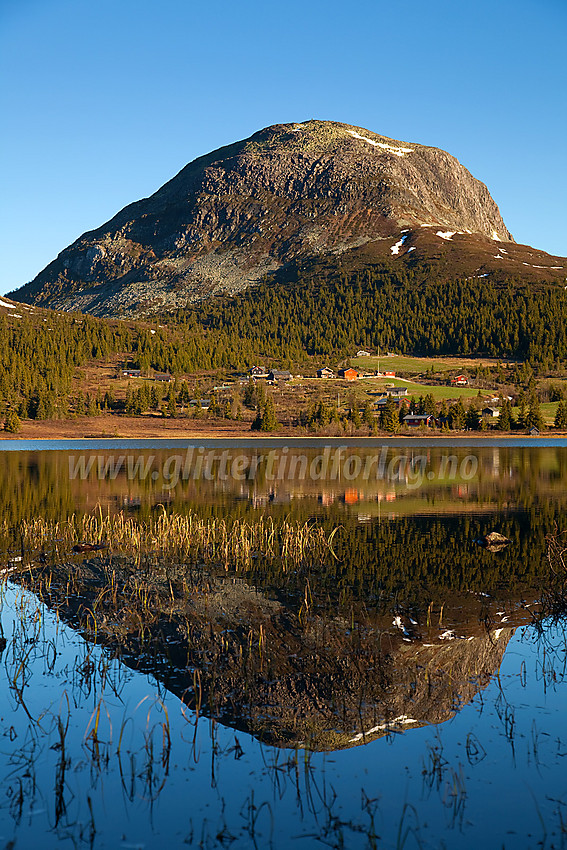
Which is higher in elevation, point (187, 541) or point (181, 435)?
point (187, 541)

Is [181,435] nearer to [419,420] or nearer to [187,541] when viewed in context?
[419,420]

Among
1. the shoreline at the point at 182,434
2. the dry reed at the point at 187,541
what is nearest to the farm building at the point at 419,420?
the shoreline at the point at 182,434

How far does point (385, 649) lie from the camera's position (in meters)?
14.0

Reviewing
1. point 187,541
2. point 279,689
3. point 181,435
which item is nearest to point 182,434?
point 181,435

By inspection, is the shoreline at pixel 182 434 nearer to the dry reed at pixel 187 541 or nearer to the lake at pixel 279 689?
the dry reed at pixel 187 541

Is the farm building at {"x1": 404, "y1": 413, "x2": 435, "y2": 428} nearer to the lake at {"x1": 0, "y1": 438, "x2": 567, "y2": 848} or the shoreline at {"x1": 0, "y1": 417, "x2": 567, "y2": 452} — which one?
the shoreline at {"x1": 0, "y1": 417, "x2": 567, "y2": 452}

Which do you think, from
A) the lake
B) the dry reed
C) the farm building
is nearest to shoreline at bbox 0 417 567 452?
the farm building

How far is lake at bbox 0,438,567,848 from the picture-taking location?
822 cm

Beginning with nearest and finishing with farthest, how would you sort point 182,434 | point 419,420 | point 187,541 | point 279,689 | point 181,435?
1. point 279,689
2. point 187,541
3. point 181,435
4. point 182,434
5. point 419,420

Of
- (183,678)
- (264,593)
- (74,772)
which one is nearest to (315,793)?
(74,772)

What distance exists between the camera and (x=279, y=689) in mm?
11930

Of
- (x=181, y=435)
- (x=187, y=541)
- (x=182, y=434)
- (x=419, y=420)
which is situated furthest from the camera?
(x=419, y=420)

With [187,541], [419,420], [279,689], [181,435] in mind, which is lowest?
[181,435]

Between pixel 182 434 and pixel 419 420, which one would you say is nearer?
pixel 182 434
